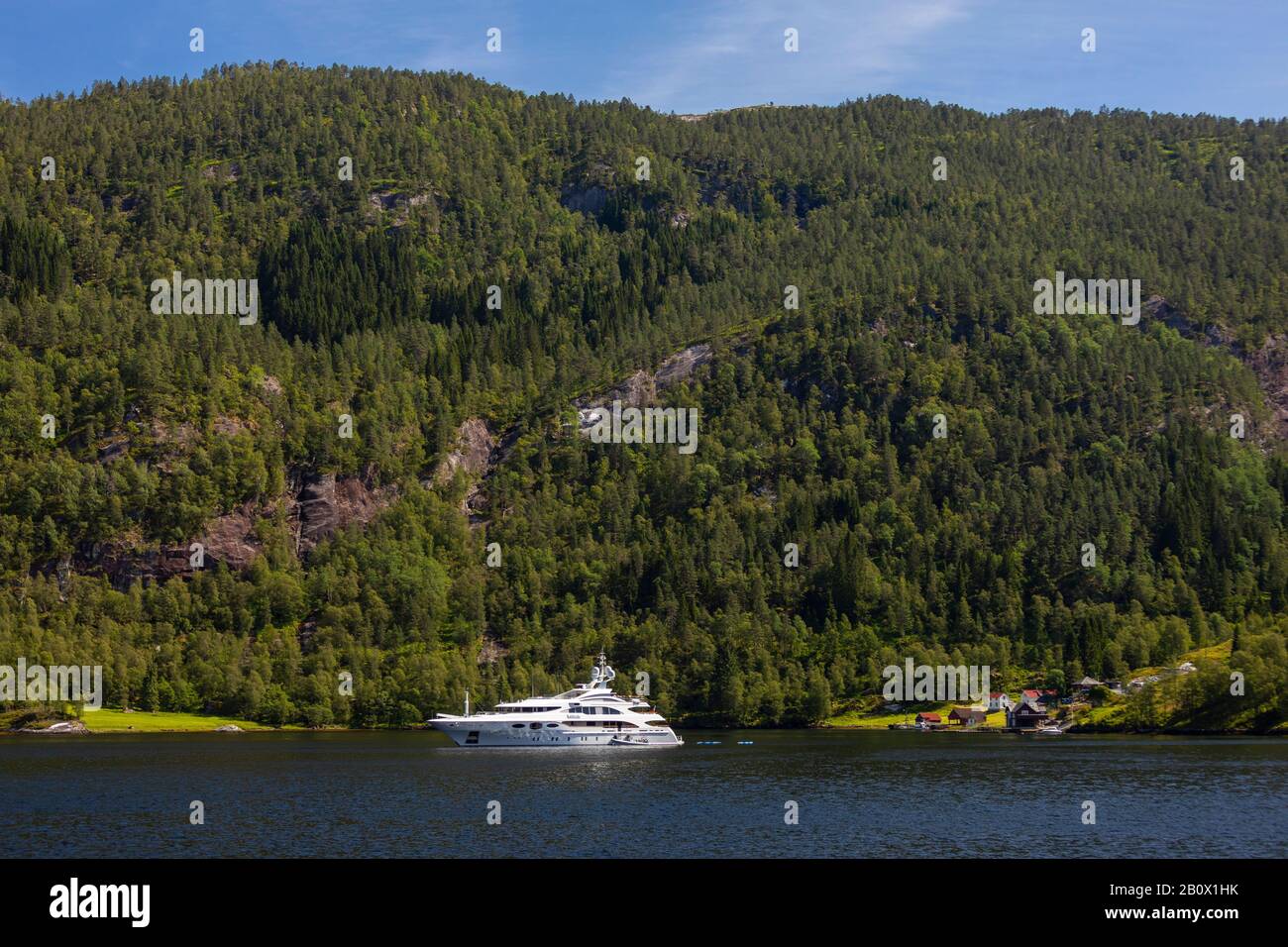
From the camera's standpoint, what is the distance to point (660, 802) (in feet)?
368

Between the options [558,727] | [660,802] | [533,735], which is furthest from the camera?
[558,727]

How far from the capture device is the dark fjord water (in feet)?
286

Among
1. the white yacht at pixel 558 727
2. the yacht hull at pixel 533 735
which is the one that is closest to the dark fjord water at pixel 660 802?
the yacht hull at pixel 533 735

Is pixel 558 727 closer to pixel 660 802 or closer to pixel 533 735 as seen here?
pixel 533 735

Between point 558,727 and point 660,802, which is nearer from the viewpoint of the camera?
point 660,802

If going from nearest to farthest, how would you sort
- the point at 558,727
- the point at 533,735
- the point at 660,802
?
1. the point at 660,802
2. the point at 533,735
3. the point at 558,727

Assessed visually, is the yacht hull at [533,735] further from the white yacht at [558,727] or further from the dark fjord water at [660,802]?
the dark fjord water at [660,802]

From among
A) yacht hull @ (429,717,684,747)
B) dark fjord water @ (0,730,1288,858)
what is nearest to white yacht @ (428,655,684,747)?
yacht hull @ (429,717,684,747)

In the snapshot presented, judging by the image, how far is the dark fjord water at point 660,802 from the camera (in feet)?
286

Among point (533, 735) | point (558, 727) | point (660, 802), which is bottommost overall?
point (533, 735)

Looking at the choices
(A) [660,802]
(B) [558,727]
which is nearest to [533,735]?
(B) [558,727]

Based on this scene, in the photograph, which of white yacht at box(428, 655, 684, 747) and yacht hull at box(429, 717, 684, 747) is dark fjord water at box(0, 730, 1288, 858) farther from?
white yacht at box(428, 655, 684, 747)
